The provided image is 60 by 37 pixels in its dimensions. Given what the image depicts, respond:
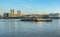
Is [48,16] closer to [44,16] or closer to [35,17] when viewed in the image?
[44,16]

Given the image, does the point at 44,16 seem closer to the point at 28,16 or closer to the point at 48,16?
the point at 48,16

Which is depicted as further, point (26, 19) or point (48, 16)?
point (48, 16)

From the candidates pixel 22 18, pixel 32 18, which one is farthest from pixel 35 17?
pixel 22 18

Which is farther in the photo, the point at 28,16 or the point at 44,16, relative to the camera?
the point at 44,16

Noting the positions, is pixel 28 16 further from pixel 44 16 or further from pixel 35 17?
pixel 44 16

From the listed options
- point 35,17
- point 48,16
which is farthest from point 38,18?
point 48,16

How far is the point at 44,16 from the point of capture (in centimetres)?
5144

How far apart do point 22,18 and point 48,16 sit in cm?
743

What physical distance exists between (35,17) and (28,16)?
1.99 meters

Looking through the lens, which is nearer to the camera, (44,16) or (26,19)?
(26,19)

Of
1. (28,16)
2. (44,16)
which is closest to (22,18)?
(28,16)

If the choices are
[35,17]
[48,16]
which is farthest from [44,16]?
[35,17]

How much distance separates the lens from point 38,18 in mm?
47938

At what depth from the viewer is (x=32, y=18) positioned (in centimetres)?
4775
